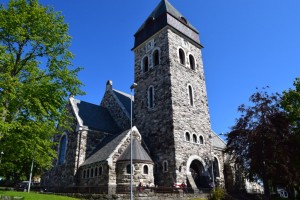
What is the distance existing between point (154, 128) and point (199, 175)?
6877 mm

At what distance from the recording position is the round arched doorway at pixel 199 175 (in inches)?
1031

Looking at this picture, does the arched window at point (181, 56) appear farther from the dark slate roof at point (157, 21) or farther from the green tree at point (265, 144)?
the green tree at point (265, 144)

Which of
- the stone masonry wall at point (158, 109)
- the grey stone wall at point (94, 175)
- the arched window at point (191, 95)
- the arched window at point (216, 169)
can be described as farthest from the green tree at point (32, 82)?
the arched window at point (216, 169)

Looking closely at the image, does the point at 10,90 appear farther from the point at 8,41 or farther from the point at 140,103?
the point at 140,103

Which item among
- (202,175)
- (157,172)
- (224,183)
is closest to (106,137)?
(157,172)

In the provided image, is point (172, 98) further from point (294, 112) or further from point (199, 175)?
point (294, 112)

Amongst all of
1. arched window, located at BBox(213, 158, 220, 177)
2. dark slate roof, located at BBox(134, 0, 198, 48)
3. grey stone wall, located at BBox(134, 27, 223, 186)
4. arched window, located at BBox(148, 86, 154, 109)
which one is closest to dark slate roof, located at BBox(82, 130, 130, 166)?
grey stone wall, located at BBox(134, 27, 223, 186)

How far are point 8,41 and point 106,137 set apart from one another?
16.3 meters

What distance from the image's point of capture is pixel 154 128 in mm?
27969

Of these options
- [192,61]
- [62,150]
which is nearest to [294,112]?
[192,61]

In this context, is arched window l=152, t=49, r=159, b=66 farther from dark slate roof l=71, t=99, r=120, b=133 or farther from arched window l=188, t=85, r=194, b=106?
dark slate roof l=71, t=99, r=120, b=133

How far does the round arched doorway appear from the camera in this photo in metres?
26.2

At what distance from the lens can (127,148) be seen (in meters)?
24.3

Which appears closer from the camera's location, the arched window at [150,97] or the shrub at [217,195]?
the shrub at [217,195]
